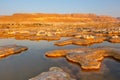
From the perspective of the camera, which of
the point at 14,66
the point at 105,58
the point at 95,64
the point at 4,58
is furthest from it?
the point at 4,58

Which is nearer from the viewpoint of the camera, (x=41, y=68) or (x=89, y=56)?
(x=41, y=68)

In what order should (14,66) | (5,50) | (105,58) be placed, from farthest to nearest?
1. (5,50)
2. (105,58)
3. (14,66)

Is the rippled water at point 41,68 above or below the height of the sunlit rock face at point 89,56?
below

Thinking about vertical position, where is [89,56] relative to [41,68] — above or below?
above

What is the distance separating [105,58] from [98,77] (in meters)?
4.23

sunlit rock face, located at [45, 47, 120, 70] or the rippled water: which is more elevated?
sunlit rock face, located at [45, 47, 120, 70]

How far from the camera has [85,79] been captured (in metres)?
10.5

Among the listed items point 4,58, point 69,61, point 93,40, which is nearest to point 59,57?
point 69,61

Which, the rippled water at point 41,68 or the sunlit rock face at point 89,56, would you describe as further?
the sunlit rock face at point 89,56

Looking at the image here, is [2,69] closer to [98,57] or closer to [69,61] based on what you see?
[69,61]

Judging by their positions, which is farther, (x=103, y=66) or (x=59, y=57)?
(x=59, y=57)

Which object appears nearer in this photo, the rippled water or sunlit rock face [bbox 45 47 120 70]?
the rippled water

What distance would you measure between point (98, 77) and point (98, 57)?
11.7 ft

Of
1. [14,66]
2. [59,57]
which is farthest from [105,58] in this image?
[14,66]
